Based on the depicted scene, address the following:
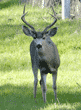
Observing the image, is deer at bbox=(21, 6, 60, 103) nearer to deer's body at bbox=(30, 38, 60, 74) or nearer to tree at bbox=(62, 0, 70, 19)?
deer's body at bbox=(30, 38, 60, 74)

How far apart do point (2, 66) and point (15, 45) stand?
9.72ft

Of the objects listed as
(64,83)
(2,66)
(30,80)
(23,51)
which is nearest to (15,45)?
(23,51)

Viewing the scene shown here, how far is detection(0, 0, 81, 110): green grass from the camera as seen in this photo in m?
6.55

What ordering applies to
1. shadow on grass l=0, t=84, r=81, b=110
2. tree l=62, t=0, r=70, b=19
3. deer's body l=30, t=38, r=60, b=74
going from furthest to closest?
1. tree l=62, t=0, r=70, b=19
2. shadow on grass l=0, t=84, r=81, b=110
3. deer's body l=30, t=38, r=60, b=74

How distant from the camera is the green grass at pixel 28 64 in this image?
6547mm

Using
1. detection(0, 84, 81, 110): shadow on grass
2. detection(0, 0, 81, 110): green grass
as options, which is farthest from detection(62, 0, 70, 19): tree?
detection(0, 84, 81, 110): shadow on grass

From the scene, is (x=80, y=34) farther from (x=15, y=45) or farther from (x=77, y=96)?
(x=77, y=96)

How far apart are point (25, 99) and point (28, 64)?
5090 millimetres

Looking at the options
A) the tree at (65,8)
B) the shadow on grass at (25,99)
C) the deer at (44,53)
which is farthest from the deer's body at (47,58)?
the tree at (65,8)

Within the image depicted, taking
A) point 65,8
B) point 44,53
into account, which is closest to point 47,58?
point 44,53

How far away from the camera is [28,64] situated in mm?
11891

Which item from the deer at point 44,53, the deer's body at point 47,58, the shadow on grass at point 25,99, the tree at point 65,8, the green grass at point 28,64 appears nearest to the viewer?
the deer at point 44,53

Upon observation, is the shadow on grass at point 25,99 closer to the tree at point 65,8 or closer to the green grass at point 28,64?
the green grass at point 28,64

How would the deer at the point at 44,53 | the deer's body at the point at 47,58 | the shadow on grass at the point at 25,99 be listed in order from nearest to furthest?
1. the deer at the point at 44,53
2. the deer's body at the point at 47,58
3. the shadow on grass at the point at 25,99
